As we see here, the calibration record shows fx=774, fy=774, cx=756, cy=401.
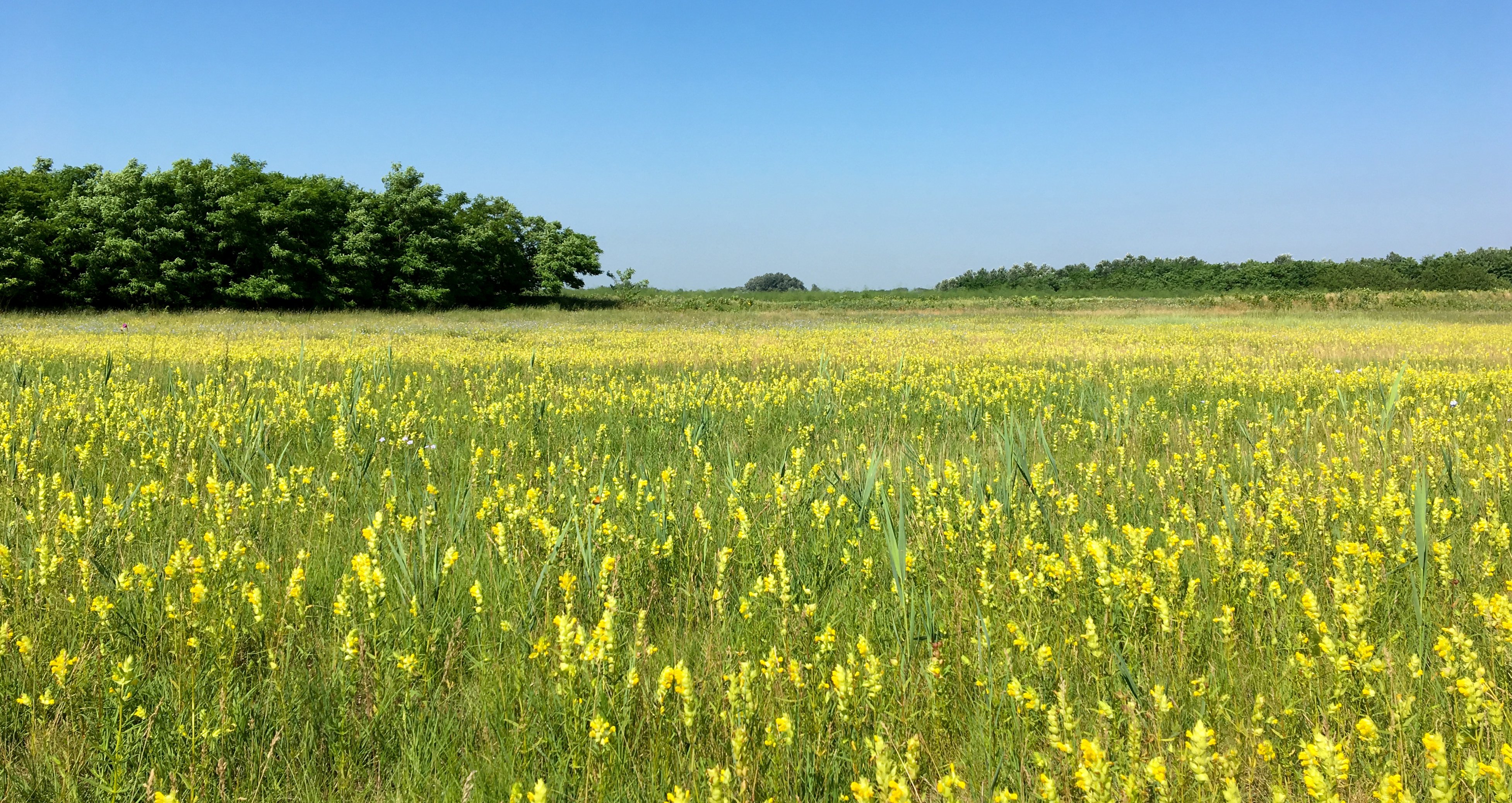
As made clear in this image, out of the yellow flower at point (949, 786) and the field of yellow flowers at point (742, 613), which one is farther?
the field of yellow flowers at point (742, 613)

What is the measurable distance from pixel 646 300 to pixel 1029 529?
60.5 metres

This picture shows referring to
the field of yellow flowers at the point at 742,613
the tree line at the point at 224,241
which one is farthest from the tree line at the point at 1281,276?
the field of yellow flowers at the point at 742,613

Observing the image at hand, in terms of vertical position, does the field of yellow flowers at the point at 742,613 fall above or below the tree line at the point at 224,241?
below

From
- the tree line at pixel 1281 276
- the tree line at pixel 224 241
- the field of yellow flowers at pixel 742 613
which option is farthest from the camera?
the tree line at pixel 1281 276

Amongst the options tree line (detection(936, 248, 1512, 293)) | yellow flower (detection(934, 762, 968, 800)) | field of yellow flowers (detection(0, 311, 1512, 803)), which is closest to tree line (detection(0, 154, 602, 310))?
field of yellow flowers (detection(0, 311, 1512, 803))

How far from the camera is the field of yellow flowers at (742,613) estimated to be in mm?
1833

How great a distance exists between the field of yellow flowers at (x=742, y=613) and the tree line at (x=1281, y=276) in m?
73.9

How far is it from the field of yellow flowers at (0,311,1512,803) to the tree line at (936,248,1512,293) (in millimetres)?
73904

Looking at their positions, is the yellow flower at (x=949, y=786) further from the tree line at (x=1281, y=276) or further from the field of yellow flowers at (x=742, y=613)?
the tree line at (x=1281, y=276)

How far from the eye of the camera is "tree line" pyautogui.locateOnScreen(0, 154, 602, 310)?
1352 inches

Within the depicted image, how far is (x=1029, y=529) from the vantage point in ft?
11.5

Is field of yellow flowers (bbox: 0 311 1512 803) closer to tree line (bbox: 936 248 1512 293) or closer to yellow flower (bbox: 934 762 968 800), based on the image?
yellow flower (bbox: 934 762 968 800)

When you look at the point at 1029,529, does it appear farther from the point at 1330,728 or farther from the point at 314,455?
the point at 314,455

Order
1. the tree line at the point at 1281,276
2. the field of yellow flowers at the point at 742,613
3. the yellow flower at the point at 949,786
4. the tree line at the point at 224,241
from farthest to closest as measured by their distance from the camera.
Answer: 1. the tree line at the point at 1281,276
2. the tree line at the point at 224,241
3. the field of yellow flowers at the point at 742,613
4. the yellow flower at the point at 949,786
